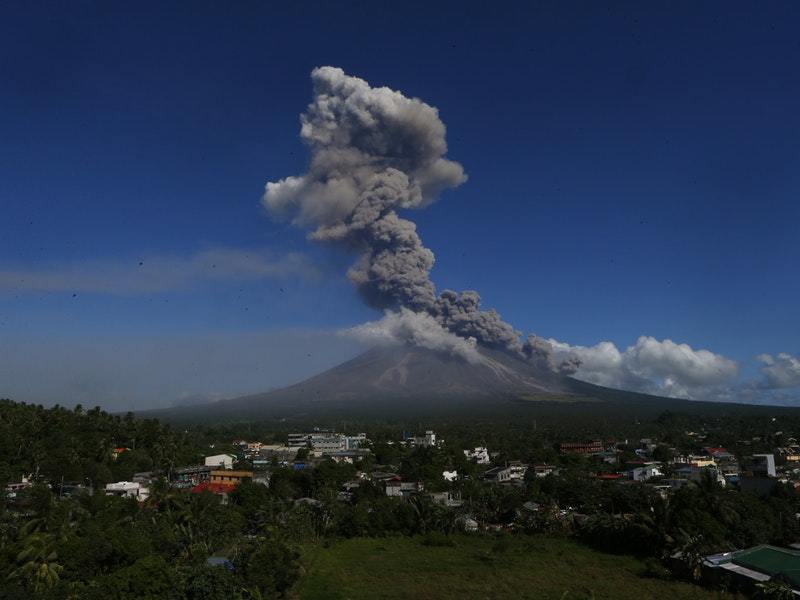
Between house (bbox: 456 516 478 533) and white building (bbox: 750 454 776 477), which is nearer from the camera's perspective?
house (bbox: 456 516 478 533)

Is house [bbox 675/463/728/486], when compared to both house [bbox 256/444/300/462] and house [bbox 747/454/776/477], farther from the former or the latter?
house [bbox 256/444/300/462]

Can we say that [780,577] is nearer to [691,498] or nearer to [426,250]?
[691,498]

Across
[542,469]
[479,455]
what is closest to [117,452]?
[479,455]

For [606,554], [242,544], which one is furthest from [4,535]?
[606,554]

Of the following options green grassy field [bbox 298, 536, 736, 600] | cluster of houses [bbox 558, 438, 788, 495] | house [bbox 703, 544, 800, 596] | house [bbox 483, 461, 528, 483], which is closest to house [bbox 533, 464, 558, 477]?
house [bbox 483, 461, 528, 483]

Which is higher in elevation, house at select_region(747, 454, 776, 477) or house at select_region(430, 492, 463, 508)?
house at select_region(747, 454, 776, 477)

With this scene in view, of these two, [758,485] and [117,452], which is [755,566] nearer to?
[758,485]
